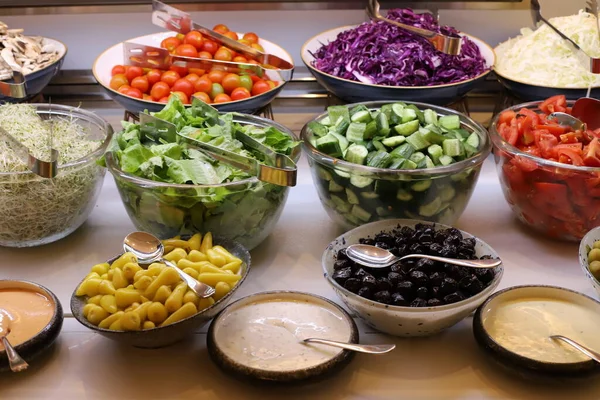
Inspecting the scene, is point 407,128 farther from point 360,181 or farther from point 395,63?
point 395,63

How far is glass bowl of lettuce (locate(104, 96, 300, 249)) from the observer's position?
147 centimetres

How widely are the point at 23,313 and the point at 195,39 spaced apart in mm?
1164

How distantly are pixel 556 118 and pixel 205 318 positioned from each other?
1.03m

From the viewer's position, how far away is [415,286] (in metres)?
1.29

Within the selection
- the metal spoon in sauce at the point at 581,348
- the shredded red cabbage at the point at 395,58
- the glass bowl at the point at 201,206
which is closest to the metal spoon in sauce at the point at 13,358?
the glass bowl at the point at 201,206

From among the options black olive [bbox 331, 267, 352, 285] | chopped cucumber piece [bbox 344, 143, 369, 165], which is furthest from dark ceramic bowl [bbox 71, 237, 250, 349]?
chopped cucumber piece [bbox 344, 143, 369, 165]

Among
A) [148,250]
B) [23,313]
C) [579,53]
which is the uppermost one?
[579,53]

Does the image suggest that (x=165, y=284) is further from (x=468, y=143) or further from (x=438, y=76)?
(x=438, y=76)

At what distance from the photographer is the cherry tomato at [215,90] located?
205 centimetres

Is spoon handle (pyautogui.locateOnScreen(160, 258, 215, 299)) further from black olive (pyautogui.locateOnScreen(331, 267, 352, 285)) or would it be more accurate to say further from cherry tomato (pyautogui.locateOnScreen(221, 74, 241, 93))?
cherry tomato (pyautogui.locateOnScreen(221, 74, 241, 93))

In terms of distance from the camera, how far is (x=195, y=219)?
4.93ft

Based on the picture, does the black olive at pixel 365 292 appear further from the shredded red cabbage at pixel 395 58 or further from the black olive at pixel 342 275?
the shredded red cabbage at pixel 395 58

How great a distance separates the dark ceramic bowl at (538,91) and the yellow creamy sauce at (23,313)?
1462 millimetres

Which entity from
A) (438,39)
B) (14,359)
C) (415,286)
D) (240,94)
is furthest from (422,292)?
(438,39)
